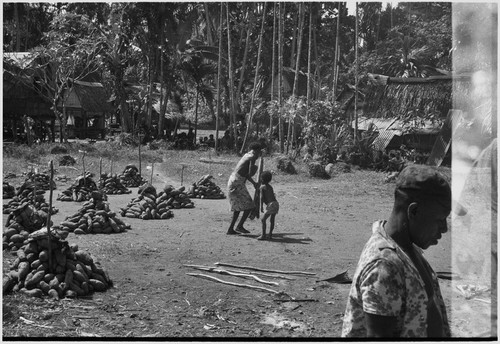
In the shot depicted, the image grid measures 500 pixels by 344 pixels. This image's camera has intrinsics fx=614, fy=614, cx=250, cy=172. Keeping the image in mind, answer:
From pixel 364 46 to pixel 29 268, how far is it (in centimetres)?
3027

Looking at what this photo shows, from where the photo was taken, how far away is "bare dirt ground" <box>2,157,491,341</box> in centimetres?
443

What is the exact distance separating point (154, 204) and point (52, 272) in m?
4.52

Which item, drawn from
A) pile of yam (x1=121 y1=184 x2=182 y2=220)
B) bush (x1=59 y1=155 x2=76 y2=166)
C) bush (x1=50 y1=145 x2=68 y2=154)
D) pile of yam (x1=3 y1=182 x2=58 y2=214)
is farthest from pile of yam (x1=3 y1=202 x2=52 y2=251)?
bush (x1=50 y1=145 x2=68 y2=154)

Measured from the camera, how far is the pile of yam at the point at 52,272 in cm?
505

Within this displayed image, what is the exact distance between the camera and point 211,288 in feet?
18.1

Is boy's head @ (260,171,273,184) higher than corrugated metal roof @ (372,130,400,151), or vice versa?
corrugated metal roof @ (372,130,400,151)

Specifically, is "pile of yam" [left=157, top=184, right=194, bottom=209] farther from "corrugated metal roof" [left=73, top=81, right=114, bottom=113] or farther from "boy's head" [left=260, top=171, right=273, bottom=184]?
"corrugated metal roof" [left=73, top=81, right=114, bottom=113]

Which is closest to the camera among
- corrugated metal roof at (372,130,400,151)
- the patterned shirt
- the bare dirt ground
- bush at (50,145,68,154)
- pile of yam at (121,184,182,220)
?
the patterned shirt

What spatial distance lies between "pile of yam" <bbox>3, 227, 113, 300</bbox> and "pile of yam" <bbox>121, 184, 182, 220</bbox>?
12.9ft

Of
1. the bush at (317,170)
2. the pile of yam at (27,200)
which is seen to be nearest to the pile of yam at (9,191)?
the pile of yam at (27,200)

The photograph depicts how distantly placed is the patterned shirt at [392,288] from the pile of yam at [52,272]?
12.0 ft

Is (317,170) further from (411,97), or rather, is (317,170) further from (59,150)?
(59,150)

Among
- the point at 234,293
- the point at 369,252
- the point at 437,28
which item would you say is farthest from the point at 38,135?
the point at 369,252

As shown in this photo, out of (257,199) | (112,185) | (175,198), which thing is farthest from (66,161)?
(257,199)
